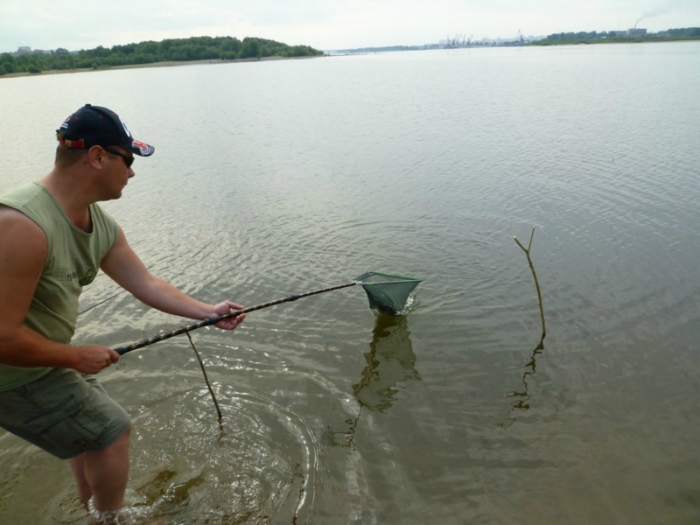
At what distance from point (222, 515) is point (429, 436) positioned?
6.11 feet

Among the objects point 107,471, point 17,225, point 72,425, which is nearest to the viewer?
point 17,225

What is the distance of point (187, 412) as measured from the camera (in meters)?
4.52

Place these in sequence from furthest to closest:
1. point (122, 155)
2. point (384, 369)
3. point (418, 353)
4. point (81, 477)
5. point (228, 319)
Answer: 1. point (418, 353)
2. point (384, 369)
3. point (228, 319)
4. point (81, 477)
5. point (122, 155)

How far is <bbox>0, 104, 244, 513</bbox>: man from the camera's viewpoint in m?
2.02

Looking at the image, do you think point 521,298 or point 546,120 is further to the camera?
point 546,120

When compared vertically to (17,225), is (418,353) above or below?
below

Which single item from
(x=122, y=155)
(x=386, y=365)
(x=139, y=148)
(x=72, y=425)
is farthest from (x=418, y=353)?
(x=122, y=155)

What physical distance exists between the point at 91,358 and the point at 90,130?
3.62ft

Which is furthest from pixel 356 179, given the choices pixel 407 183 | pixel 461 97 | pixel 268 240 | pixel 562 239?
pixel 461 97

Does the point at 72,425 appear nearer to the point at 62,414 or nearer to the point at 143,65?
the point at 62,414

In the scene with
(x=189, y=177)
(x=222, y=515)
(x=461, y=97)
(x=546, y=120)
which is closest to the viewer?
(x=222, y=515)

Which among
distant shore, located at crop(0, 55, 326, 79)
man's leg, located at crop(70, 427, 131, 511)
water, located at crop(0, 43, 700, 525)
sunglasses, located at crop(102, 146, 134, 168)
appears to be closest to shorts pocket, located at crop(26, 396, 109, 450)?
man's leg, located at crop(70, 427, 131, 511)

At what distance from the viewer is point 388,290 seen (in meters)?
5.82

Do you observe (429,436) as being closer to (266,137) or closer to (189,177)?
(189,177)
